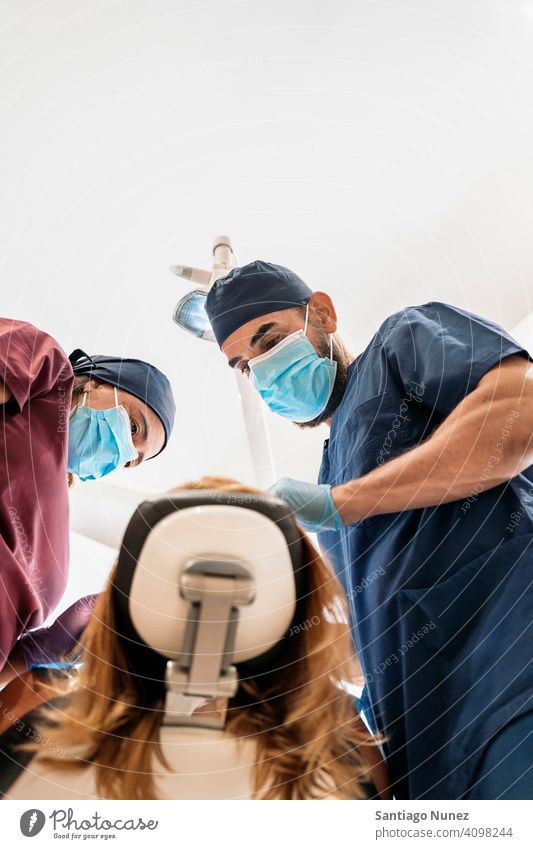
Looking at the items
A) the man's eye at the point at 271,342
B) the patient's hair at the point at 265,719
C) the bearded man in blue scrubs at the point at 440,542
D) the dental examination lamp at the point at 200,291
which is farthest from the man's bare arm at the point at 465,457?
the dental examination lamp at the point at 200,291

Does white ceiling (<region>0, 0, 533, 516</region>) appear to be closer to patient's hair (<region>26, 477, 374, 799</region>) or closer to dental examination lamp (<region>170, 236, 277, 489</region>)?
dental examination lamp (<region>170, 236, 277, 489</region>)

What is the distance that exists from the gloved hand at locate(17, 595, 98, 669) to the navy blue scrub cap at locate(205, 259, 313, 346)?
1.79 feet

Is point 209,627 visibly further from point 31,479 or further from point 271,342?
point 271,342

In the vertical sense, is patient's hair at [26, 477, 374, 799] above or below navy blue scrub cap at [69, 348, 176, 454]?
below

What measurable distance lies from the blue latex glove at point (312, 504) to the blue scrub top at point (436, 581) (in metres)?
0.08

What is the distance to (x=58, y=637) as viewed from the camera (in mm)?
918

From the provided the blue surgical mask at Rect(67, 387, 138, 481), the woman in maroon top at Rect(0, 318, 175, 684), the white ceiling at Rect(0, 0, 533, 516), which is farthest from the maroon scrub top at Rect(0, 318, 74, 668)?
the white ceiling at Rect(0, 0, 533, 516)

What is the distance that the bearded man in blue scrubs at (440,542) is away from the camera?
1.97ft

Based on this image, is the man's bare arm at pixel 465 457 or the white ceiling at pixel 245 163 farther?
the white ceiling at pixel 245 163

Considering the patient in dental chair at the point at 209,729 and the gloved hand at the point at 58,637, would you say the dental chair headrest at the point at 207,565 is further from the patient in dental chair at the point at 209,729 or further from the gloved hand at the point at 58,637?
the gloved hand at the point at 58,637

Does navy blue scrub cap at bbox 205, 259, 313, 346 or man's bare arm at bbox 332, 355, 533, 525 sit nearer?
man's bare arm at bbox 332, 355, 533, 525

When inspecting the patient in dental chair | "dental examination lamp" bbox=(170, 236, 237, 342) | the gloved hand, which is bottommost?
the gloved hand

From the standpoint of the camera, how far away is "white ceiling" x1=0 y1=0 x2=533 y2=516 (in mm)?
1103

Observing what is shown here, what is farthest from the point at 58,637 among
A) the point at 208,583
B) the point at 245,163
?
the point at 245,163
